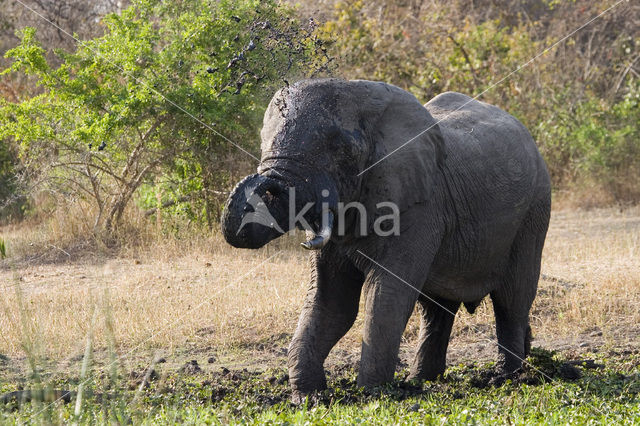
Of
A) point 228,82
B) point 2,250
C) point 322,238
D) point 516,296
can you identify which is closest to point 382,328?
point 322,238

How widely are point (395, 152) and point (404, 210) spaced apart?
0.37 metres

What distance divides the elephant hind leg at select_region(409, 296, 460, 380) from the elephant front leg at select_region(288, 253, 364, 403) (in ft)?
3.14

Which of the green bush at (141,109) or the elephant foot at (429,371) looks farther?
the green bush at (141,109)

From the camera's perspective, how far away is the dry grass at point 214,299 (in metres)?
8.35

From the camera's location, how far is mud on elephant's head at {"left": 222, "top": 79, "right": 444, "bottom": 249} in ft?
17.0

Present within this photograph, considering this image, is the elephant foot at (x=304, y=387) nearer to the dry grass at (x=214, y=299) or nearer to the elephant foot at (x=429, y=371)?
the elephant foot at (x=429, y=371)

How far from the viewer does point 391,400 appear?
18.5ft

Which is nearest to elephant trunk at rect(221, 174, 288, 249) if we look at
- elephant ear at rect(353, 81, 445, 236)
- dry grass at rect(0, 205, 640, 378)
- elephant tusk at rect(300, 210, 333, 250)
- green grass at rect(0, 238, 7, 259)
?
elephant tusk at rect(300, 210, 333, 250)

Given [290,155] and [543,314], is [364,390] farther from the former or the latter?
[543,314]

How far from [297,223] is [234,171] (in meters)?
7.65

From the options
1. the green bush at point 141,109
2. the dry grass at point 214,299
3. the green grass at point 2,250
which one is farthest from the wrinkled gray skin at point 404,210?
the green grass at point 2,250

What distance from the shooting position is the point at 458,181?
6.45 meters

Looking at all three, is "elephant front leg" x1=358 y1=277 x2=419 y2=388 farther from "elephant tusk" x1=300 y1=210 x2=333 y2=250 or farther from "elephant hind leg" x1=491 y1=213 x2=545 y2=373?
"elephant hind leg" x1=491 y1=213 x2=545 y2=373

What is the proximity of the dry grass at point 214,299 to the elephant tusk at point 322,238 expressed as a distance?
5.88ft
